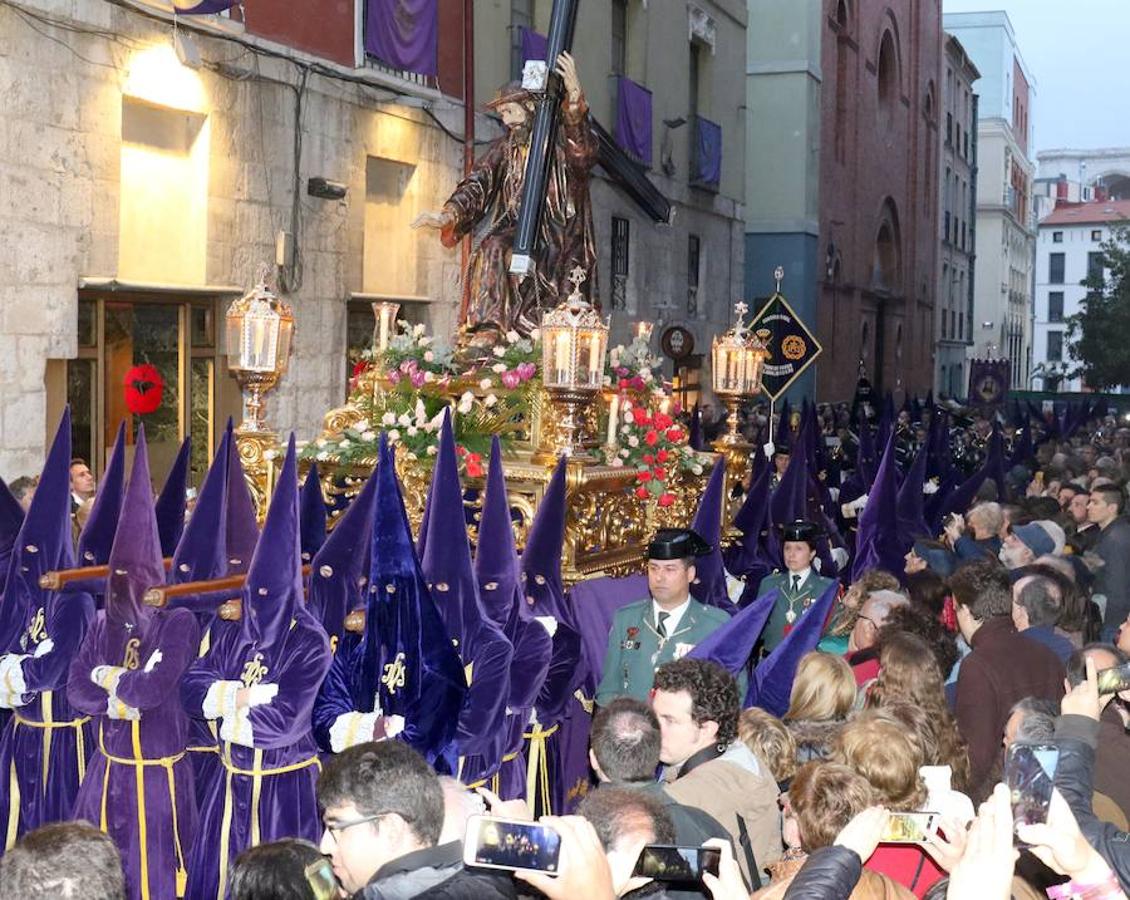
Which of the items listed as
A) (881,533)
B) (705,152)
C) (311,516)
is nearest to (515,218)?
(881,533)

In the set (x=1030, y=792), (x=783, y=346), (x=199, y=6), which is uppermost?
(x=199, y=6)

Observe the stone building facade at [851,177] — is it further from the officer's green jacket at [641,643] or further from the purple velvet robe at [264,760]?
the purple velvet robe at [264,760]

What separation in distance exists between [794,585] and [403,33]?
8.39m

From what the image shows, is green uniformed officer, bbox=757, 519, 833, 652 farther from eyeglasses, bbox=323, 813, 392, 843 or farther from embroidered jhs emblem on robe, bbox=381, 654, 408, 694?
eyeglasses, bbox=323, 813, 392, 843

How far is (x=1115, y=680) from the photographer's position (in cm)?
443

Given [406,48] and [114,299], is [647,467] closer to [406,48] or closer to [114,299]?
[114,299]

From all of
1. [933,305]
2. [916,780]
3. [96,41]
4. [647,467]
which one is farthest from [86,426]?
[933,305]

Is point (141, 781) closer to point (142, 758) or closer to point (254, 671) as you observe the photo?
point (142, 758)

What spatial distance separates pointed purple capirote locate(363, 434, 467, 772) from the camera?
577 centimetres

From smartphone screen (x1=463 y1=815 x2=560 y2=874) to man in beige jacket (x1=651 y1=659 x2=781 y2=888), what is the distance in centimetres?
180

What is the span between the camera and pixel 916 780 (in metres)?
4.32

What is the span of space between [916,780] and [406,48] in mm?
11981

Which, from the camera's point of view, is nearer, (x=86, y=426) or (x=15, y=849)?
(x=15, y=849)

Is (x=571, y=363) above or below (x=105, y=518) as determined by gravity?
above
